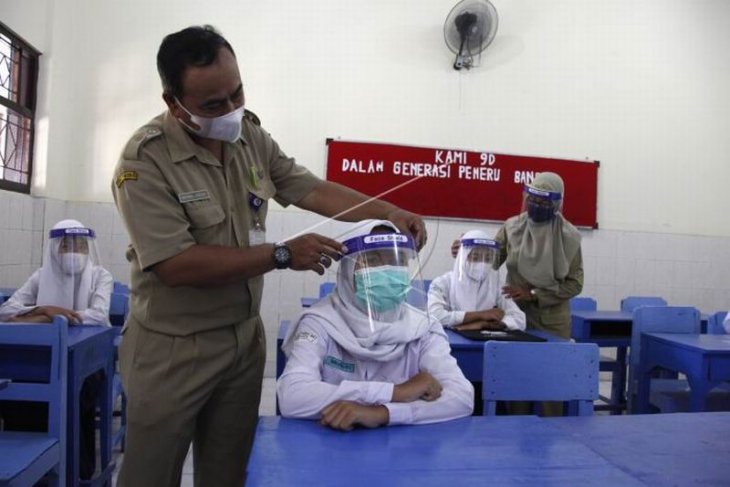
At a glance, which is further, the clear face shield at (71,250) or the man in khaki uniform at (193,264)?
the clear face shield at (71,250)

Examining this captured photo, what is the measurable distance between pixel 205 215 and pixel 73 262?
1.91 meters

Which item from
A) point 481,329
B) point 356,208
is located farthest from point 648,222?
point 356,208

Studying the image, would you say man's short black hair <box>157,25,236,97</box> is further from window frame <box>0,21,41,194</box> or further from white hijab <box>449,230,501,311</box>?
window frame <box>0,21,41,194</box>

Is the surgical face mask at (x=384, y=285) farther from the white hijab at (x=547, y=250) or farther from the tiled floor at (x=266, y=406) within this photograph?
the white hijab at (x=547, y=250)

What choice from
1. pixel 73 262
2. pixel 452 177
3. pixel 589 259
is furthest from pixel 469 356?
pixel 589 259

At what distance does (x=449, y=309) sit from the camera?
3.05m

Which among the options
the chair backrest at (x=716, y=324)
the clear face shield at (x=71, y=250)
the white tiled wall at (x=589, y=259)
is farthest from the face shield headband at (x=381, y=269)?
the chair backrest at (x=716, y=324)

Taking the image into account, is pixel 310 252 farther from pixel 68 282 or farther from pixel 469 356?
pixel 68 282

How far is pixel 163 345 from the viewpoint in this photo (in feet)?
4.23

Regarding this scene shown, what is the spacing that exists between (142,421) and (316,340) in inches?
18.5

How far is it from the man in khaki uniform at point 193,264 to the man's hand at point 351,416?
28cm

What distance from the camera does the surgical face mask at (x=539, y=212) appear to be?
2953mm

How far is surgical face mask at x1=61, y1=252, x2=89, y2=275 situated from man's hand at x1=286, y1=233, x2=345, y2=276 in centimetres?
204

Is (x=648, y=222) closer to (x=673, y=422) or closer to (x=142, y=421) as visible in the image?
(x=673, y=422)
